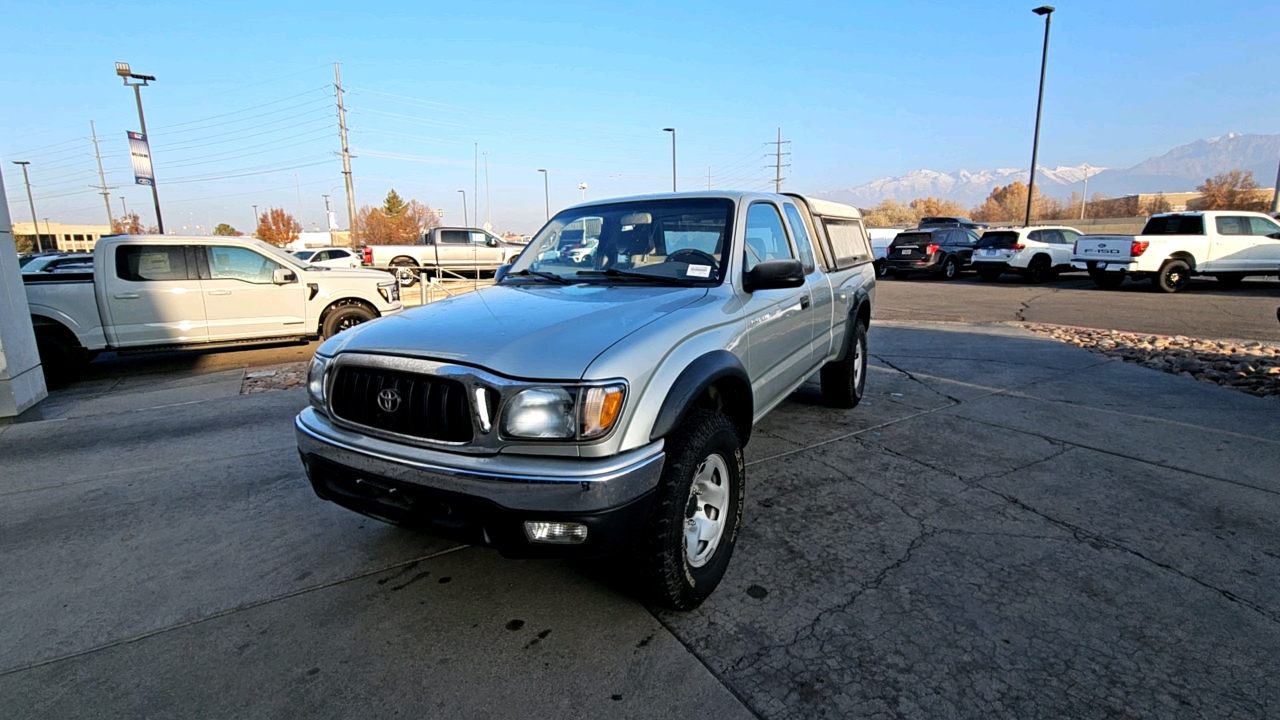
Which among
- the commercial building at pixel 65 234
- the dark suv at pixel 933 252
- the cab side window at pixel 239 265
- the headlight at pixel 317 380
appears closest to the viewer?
the headlight at pixel 317 380

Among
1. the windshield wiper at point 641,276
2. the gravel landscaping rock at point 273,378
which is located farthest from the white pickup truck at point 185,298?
the windshield wiper at point 641,276

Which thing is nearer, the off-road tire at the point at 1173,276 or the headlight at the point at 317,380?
the headlight at the point at 317,380

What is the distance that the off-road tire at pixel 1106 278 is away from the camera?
16727 mm

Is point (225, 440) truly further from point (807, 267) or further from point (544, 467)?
point (807, 267)

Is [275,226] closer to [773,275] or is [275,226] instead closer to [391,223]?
[391,223]

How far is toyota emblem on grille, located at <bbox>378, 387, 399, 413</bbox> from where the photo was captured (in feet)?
7.97

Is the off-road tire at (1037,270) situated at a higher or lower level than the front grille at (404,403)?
lower

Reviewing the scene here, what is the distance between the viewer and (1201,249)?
51.2ft

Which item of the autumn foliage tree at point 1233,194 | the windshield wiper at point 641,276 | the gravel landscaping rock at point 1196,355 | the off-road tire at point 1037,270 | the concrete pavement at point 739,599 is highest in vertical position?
the autumn foliage tree at point 1233,194

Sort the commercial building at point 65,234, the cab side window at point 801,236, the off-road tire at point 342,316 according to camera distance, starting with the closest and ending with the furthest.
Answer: the cab side window at point 801,236, the off-road tire at point 342,316, the commercial building at point 65,234

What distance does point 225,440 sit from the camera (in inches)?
201

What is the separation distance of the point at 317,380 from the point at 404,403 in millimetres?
670

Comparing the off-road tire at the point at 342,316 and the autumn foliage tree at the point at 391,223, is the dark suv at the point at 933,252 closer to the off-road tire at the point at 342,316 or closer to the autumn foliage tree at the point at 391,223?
the off-road tire at the point at 342,316

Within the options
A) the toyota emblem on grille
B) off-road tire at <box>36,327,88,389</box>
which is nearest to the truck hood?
the toyota emblem on grille
